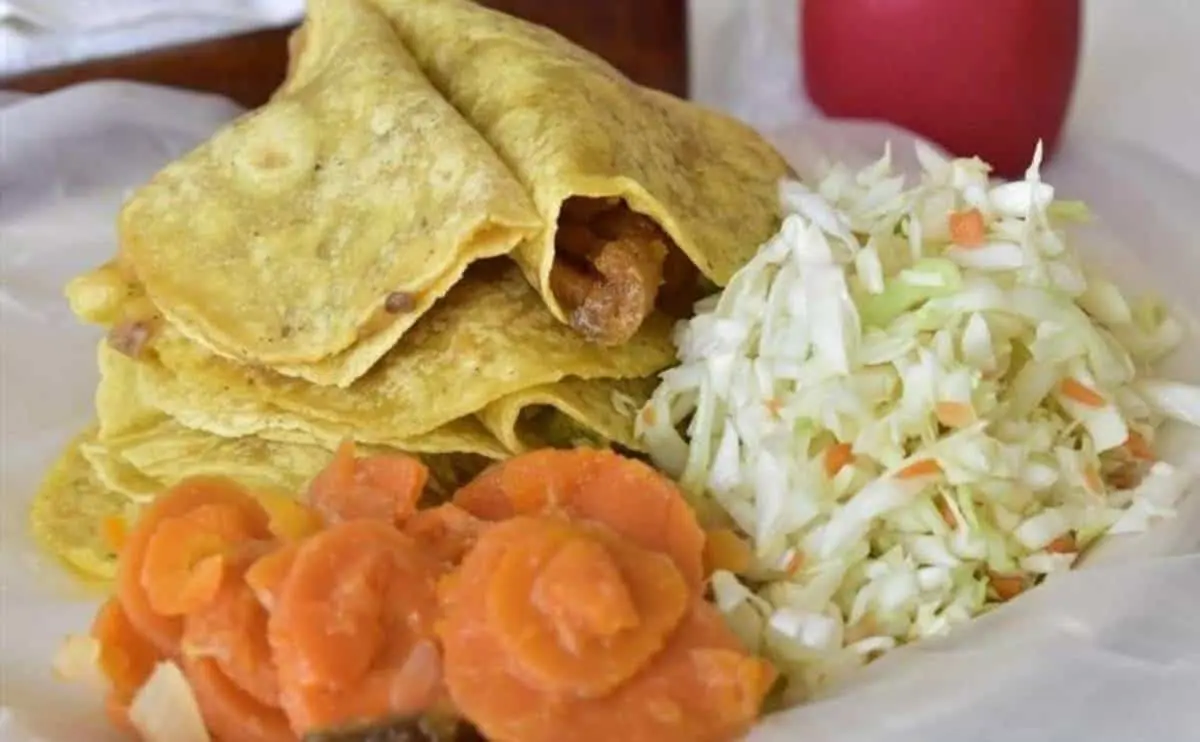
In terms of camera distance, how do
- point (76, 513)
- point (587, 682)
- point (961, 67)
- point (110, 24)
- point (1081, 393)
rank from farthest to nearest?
point (110, 24) → point (961, 67) → point (76, 513) → point (1081, 393) → point (587, 682)

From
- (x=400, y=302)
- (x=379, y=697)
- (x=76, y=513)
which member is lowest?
(x=76, y=513)

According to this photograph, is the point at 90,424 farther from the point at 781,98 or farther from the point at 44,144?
the point at 781,98

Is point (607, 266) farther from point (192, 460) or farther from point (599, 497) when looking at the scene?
point (192, 460)

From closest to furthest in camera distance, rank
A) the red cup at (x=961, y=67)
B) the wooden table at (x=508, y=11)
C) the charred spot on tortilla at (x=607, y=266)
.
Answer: the charred spot on tortilla at (x=607, y=266)
the red cup at (x=961, y=67)
the wooden table at (x=508, y=11)

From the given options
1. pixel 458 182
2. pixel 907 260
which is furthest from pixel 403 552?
pixel 907 260

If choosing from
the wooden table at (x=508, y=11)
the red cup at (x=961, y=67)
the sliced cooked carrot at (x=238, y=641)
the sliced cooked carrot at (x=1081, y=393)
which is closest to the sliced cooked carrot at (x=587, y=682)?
the sliced cooked carrot at (x=238, y=641)

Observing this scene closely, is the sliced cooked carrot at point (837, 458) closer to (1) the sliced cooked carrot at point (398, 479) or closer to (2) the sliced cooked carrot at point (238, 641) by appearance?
(1) the sliced cooked carrot at point (398, 479)

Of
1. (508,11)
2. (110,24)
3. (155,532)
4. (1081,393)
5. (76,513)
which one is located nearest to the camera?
(155,532)

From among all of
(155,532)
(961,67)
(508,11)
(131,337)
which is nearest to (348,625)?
(155,532)
